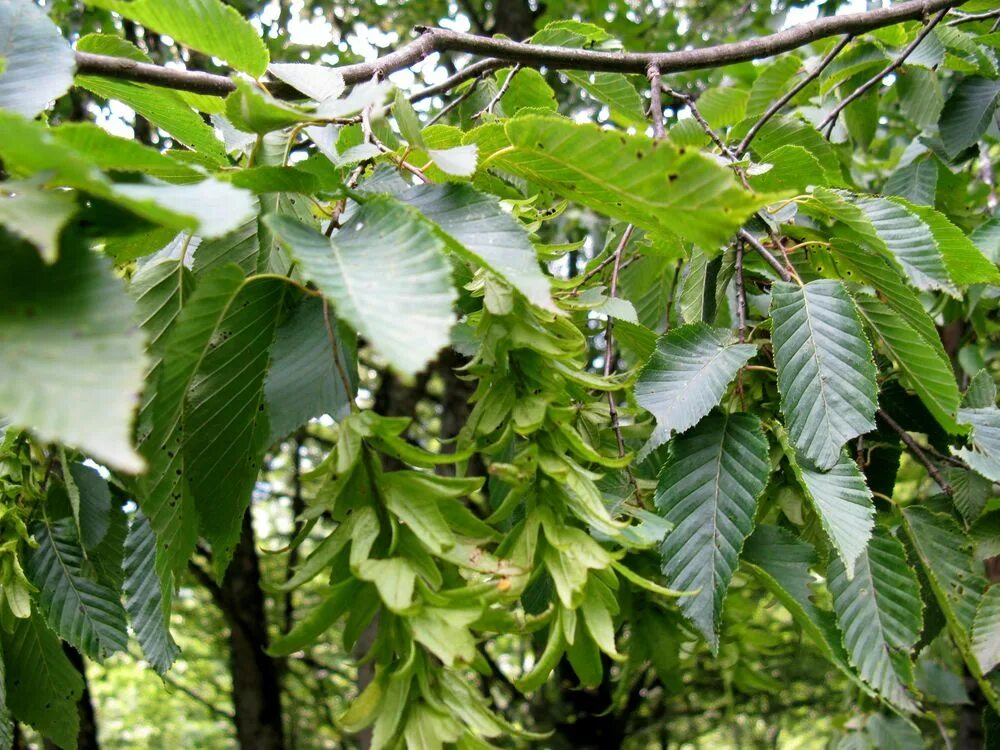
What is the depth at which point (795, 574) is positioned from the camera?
1062mm

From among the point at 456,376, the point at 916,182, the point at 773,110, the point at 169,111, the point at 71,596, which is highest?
the point at 169,111

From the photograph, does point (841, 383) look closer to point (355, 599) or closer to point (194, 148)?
point (355, 599)

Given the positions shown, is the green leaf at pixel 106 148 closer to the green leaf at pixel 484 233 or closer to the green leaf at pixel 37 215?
the green leaf at pixel 37 215

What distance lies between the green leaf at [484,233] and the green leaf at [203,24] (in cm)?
24

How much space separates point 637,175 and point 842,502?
483 mm

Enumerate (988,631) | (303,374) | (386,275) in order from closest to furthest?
(386,275) < (303,374) < (988,631)

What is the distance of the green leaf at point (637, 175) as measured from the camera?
75 cm

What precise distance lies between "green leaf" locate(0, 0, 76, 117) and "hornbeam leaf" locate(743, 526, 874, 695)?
903 millimetres

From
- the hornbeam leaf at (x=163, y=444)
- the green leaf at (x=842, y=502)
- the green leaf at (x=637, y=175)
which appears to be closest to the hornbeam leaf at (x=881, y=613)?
the green leaf at (x=842, y=502)

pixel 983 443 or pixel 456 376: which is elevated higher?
pixel 456 376

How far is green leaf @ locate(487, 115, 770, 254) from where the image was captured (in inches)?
29.6

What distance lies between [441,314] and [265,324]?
0.37m

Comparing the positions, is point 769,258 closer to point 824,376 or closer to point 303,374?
point 824,376

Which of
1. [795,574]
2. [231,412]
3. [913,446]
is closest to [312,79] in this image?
[231,412]
